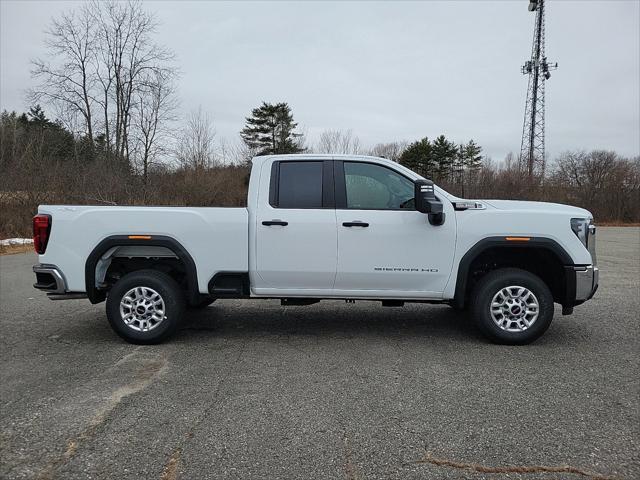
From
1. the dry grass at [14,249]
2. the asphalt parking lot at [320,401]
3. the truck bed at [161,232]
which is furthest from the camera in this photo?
the dry grass at [14,249]

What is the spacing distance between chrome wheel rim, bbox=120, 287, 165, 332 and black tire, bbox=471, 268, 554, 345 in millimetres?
3471

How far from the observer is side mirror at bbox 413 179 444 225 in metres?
5.04

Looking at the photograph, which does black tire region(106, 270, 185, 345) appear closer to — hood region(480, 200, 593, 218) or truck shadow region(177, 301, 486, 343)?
truck shadow region(177, 301, 486, 343)

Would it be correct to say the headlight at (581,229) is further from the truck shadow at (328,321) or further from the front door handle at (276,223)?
the front door handle at (276,223)

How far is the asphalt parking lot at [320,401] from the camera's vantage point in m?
3.01

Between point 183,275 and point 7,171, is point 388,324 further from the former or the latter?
point 7,171

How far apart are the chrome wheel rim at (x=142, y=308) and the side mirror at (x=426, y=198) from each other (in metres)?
2.98

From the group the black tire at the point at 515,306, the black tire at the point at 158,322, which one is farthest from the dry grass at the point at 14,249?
the black tire at the point at 515,306

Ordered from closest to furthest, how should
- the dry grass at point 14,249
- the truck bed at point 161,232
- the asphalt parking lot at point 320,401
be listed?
the asphalt parking lot at point 320,401 → the truck bed at point 161,232 → the dry grass at point 14,249

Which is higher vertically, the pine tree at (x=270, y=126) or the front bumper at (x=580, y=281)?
the pine tree at (x=270, y=126)

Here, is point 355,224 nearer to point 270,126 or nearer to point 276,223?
point 276,223

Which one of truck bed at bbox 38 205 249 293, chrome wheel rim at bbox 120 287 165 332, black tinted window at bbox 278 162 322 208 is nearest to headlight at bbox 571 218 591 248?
black tinted window at bbox 278 162 322 208

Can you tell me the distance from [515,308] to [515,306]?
0.03m

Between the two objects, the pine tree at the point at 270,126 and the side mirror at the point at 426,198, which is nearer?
the side mirror at the point at 426,198
